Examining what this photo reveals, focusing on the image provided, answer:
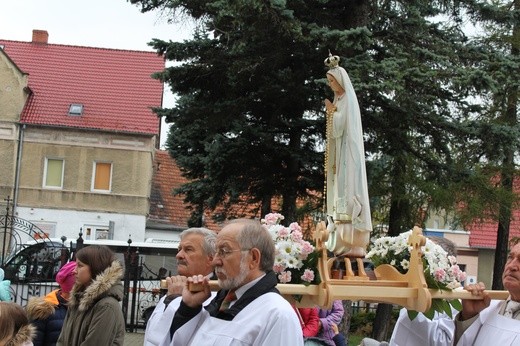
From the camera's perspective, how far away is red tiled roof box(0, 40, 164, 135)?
35312 mm

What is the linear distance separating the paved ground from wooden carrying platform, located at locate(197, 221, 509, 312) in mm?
12083

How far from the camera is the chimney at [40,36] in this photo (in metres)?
39.8

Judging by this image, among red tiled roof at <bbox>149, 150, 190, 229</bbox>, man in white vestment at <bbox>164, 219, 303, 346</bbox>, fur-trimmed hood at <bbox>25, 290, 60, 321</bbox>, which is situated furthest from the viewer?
red tiled roof at <bbox>149, 150, 190, 229</bbox>

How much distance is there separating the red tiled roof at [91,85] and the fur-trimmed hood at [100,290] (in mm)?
28631

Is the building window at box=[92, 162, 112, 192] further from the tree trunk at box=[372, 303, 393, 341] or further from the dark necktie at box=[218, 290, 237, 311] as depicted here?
the dark necktie at box=[218, 290, 237, 311]

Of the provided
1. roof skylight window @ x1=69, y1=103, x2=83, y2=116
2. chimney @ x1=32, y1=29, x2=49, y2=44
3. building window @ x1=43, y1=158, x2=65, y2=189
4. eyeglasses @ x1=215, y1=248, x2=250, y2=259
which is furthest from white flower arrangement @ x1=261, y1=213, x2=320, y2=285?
chimney @ x1=32, y1=29, x2=49, y2=44

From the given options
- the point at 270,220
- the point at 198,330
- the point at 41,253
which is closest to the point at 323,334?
the point at 270,220

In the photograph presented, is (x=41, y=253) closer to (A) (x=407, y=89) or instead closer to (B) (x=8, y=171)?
(A) (x=407, y=89)

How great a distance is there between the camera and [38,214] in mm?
34438

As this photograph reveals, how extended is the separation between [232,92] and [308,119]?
1.50 m

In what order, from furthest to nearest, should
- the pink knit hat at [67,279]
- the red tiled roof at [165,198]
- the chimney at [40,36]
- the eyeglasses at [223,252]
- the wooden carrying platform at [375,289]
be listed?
1. the chimney at [40,36]
2. the red tiled roof at [165,198]
3. the pink knit hat at [67,279]
4. the wooden carrying platform at [375,289]
5. the eyeglasses at [223,252]

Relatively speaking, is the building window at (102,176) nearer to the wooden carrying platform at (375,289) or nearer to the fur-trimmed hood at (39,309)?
the fur-trimmed hood at (39,309)

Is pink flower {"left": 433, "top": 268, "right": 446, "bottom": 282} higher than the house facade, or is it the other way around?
the house facade

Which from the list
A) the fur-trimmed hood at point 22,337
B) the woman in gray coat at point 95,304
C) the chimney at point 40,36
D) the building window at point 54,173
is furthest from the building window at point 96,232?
the fur-trimmed hood at point 22,337
